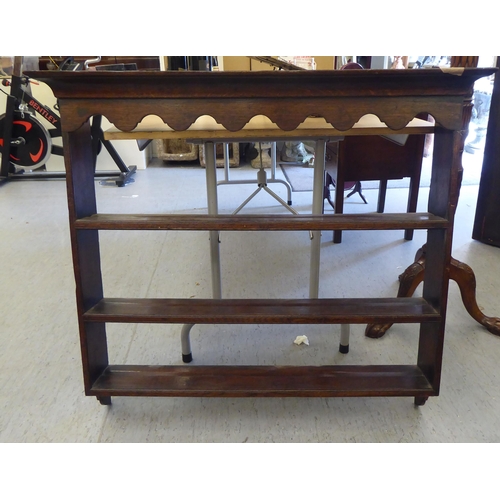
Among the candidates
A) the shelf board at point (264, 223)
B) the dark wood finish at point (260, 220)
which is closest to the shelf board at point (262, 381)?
the dark wood finish at point (260, 220)

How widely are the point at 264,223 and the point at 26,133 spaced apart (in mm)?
3447

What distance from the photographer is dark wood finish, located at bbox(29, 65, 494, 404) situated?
3.59ft

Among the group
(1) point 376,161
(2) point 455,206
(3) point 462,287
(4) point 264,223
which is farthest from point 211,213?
(1) point 376,161

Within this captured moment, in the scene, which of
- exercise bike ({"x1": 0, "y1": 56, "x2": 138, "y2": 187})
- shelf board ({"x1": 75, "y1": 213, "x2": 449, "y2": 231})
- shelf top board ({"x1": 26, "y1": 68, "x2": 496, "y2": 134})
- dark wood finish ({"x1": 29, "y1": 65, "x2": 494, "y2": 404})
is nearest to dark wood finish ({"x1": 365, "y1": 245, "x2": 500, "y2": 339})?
dark wood finish ({"x1": 29, "y1": 65, "x2": 494, "y2": 404})

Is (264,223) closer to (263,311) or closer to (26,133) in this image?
(263,311)

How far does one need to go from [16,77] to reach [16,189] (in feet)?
2.89

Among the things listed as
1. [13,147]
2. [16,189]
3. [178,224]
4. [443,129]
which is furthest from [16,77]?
[443,129]

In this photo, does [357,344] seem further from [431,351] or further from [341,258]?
[341,258]

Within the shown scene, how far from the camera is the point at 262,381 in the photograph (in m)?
1.36

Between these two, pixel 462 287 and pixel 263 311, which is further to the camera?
pixel 462 287

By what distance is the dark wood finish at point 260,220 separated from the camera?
3.59ft

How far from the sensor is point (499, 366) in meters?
1.56

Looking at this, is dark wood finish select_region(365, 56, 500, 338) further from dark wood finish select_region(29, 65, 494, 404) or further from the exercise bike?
the exercise bike

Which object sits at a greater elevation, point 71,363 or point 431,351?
point 431,351
